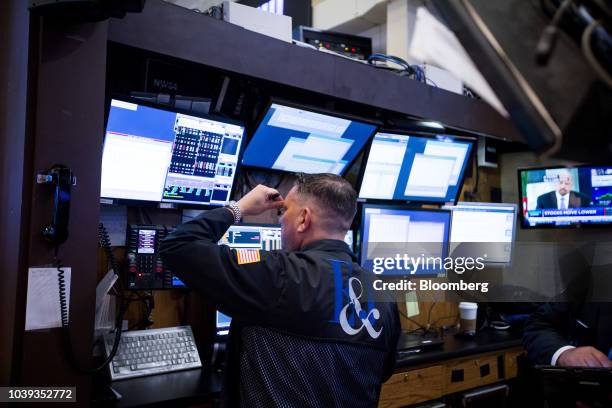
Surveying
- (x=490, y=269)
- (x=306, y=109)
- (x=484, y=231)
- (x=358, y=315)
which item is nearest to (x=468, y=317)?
(x=484, y=231)

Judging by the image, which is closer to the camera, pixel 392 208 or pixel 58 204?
pixel 58 204

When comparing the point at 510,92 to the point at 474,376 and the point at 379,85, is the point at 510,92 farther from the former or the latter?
the point at 474,376

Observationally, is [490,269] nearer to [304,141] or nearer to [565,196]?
[565,196]

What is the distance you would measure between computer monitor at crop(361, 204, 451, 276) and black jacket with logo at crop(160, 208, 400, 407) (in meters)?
1.41

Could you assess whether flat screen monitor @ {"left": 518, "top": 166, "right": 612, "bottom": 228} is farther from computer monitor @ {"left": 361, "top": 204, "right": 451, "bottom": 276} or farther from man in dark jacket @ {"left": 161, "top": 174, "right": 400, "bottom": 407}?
man in dark jacket @ {"left": 161, "top": 174, "right": 400, "bottom": 407}

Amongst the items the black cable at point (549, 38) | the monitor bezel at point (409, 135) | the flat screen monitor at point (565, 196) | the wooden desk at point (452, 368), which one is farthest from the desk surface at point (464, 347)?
the black cable at point (549, 38)

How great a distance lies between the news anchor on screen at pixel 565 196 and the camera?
355 cm

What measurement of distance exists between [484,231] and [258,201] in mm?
2059

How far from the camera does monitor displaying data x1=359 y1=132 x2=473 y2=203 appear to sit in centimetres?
291

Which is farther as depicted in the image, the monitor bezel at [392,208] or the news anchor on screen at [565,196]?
the news anchor on screen at [565,196]

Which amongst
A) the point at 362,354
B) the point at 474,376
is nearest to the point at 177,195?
the point at 362,354

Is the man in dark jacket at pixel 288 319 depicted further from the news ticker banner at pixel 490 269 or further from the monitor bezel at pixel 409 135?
the monitor bezel at pixel 409 135

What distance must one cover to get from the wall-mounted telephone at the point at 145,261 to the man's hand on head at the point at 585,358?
4.99 feet

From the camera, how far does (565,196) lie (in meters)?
3.59
